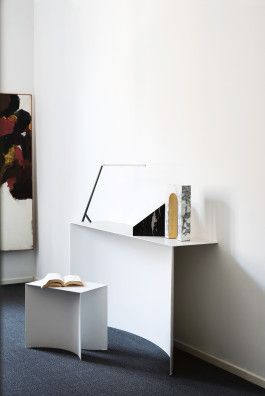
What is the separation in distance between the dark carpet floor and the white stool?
8 centimetres

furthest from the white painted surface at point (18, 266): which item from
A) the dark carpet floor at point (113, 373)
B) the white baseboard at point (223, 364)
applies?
the white baseboard at point (223, 364)

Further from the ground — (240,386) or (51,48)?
(51,48)

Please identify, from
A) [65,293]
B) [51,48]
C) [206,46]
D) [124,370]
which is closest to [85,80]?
[51,48]

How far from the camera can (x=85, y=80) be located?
15.4 feet

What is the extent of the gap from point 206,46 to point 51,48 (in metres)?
2.41

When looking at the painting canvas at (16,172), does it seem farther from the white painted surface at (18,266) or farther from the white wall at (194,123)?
the white wall at (194,123)

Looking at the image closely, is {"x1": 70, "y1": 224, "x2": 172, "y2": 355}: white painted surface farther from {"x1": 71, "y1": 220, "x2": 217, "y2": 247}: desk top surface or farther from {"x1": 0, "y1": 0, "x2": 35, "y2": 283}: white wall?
{"x1": 0, "y1": 0, "x2": 35, "y2": 283}: white wall

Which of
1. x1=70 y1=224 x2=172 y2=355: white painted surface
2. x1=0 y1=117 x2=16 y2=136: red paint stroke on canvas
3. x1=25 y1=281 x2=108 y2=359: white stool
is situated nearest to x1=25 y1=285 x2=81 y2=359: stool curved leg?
x1=25 y1=281 x2=108 y2=359: white stool

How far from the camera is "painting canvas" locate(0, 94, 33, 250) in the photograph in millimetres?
5434

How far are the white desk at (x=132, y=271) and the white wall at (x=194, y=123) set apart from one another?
0.69 ft

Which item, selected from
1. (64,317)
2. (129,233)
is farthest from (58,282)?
(129,233)

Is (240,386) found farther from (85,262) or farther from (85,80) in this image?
A: (85,80)

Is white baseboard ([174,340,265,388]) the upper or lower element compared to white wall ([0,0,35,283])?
lower

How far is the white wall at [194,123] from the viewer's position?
119 inches
